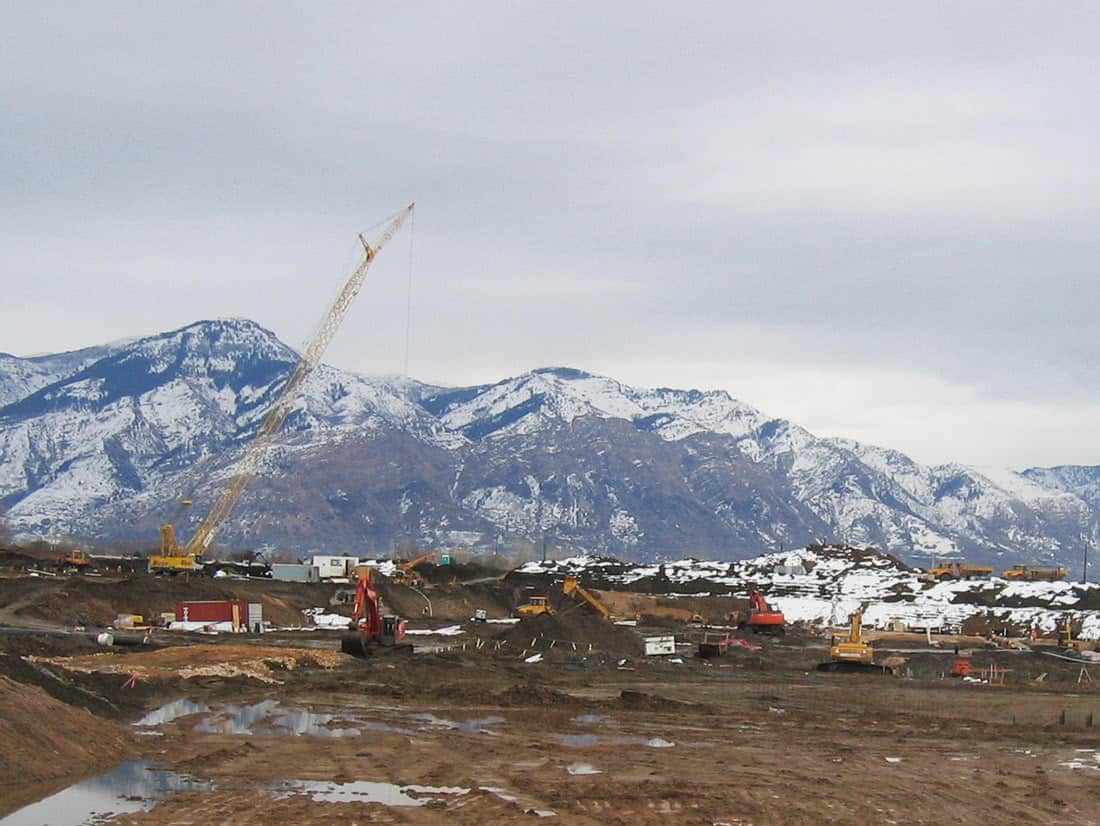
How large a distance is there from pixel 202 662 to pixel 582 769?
27.1 metres

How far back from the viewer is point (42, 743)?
106 ft

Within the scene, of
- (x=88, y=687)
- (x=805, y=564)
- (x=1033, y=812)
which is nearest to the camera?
(x=1033, y=812)

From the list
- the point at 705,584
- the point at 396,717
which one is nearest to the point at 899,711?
the point at 396,717

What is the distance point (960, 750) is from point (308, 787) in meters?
18.8

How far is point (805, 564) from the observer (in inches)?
7470

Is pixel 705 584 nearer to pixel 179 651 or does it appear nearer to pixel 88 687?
pixel 179 651

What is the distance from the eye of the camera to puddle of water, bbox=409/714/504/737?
42.9m

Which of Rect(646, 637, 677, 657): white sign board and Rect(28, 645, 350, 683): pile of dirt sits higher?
Rect(28, 645, 350, 683): pile of dirt

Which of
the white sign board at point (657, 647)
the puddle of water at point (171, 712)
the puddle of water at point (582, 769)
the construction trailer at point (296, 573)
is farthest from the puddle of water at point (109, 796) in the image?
the construction trailer at point (296, 573)

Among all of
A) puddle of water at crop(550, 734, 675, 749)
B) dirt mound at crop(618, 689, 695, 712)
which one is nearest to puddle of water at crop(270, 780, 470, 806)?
puddle of water at crop(550, 734, 675, 749)

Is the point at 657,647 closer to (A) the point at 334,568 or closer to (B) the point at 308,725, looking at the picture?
A: (B) the point at 308,725

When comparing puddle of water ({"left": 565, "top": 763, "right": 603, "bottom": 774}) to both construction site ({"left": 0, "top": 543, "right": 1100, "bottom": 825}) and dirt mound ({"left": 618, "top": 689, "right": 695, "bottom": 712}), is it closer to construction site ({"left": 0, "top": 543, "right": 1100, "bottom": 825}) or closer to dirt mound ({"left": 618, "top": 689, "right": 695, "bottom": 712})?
construction site ({"left": 0, "top": 543, "right": 1100, "bottom": 825})

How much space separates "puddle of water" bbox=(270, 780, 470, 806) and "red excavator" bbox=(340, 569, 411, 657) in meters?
38.3

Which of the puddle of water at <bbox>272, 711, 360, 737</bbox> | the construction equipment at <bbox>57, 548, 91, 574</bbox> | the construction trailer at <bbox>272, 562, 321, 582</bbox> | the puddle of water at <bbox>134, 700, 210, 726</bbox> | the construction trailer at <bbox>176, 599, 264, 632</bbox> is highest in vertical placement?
the construction equipment at <bbox>57, 548, 91, 574</bbox>
